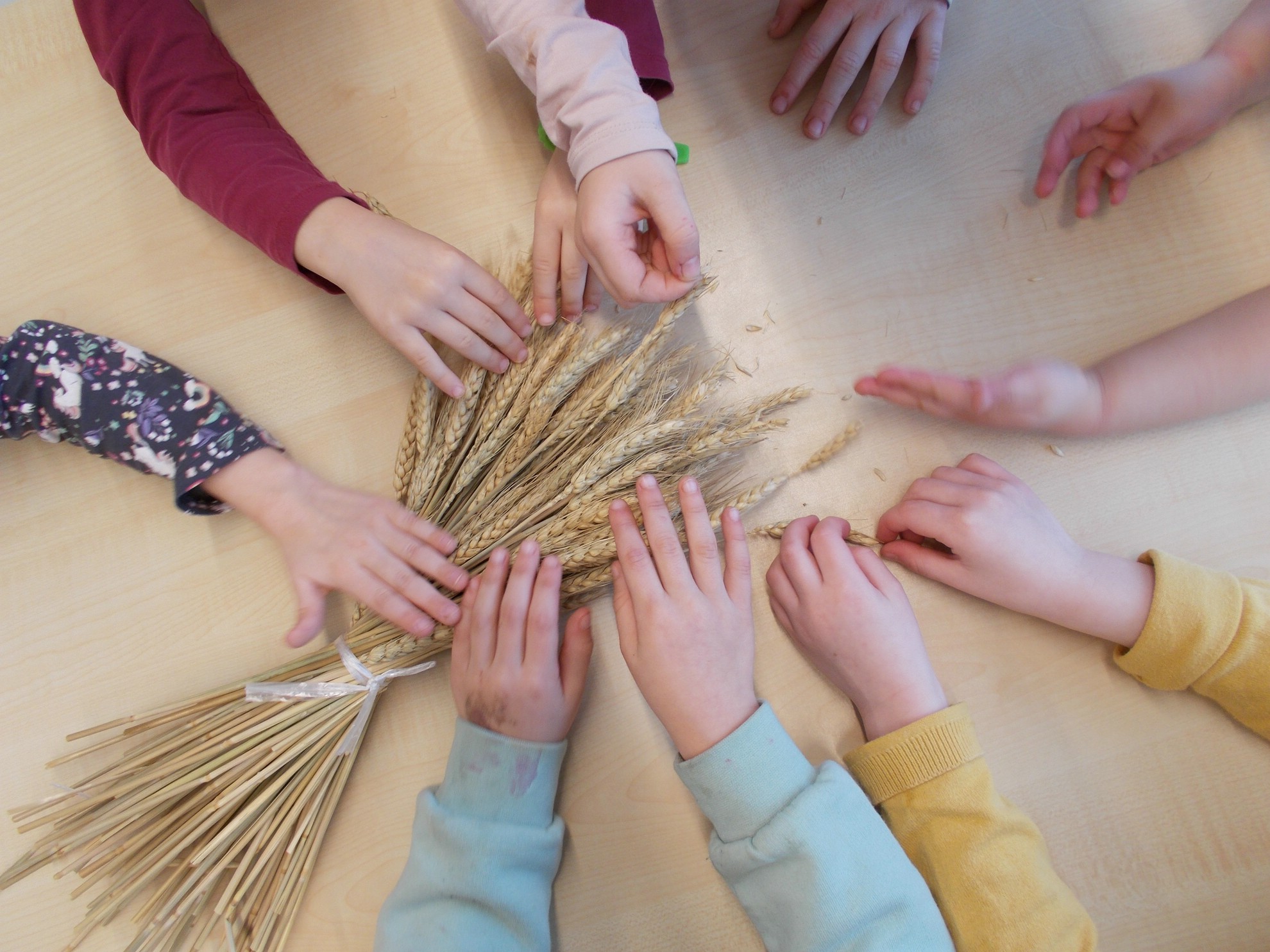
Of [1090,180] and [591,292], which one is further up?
[591,292]

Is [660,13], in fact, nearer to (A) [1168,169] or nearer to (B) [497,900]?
(A) [1168,169]

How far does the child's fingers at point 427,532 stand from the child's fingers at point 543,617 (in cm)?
8

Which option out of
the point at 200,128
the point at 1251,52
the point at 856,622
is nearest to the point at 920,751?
the point at 856,622

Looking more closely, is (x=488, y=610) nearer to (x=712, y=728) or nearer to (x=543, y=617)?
(x=543, y=617)

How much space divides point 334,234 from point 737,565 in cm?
58

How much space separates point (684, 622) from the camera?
0.76 metres

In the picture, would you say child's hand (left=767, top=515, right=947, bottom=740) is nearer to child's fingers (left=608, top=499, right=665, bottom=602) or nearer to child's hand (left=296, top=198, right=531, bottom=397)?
child's fingers (left=608, top=499, right=665, bottom=602)

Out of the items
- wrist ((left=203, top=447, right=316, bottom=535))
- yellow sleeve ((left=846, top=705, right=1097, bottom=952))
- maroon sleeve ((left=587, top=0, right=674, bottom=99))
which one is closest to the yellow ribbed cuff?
yellow sleeve ((left=846, top=705, right=1097, bottom=952))

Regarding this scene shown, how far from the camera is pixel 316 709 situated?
2.48ft

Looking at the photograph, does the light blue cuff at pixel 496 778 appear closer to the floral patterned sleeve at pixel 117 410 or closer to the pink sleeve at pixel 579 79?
the floral patterned sleeve at pixel 117 410

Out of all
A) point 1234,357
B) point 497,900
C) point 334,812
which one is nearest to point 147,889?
point 334,812

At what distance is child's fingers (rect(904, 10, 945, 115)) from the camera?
0.89m

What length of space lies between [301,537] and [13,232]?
1.80 ft

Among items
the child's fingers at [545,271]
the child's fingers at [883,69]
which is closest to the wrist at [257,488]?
the child's fingers at [545,271]
